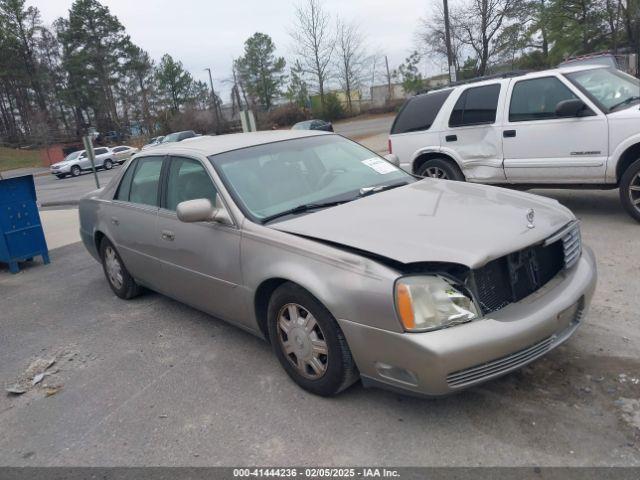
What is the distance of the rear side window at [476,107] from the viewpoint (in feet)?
23.0

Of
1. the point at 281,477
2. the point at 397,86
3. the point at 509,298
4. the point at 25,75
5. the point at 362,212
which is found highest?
the point at 25,75

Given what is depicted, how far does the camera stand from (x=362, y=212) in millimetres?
3492

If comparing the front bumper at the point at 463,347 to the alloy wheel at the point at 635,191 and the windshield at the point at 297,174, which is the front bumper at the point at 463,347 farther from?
the alloy wheel at the point at 635,191

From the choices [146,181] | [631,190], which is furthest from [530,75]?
[146,181]

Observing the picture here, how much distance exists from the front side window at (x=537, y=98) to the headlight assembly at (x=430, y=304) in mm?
4490

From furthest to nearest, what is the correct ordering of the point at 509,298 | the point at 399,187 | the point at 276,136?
the point at 276,136
the point at 399,187
the point at 509,298

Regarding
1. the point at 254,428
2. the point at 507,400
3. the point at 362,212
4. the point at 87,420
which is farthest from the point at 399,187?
the point at 87,420

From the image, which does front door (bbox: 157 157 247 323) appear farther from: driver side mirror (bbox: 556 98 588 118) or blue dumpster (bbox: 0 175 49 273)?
driver side mirror (bbox: 556 98 588 118)

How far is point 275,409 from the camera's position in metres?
3.27

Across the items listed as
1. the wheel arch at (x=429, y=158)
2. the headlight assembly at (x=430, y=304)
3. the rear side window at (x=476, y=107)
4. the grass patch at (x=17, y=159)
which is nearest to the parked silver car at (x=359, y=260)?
the headlight assembly at (x=430, y=304)

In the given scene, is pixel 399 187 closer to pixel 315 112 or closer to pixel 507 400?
pixel 507 400

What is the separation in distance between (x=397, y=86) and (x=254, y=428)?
215ft

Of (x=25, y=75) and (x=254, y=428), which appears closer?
(x=254, y=428)

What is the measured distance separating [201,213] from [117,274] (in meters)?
2.34
